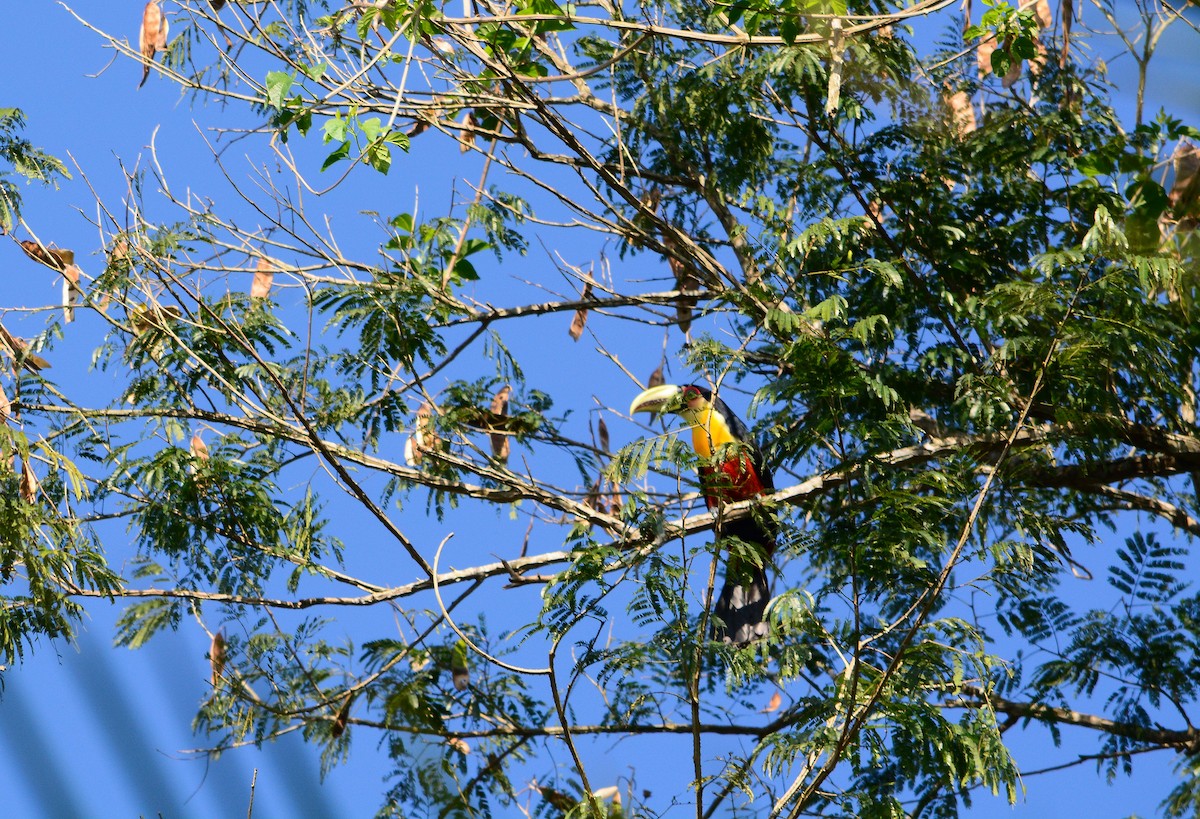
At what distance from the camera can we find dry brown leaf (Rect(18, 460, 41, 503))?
12.4 ft

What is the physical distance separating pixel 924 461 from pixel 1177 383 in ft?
2.69

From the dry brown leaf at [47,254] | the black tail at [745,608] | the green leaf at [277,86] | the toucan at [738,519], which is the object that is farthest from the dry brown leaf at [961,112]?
the dry brown leaf at [47,254]

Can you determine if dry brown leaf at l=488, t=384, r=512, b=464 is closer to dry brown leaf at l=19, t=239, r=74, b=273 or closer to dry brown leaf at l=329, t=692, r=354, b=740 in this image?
dry brown leaf at l=329, t=692, r=354, b=740

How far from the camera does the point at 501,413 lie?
467 cm

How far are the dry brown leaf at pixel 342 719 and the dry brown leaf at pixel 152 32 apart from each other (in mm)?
2179

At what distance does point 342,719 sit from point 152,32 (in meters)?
2.39

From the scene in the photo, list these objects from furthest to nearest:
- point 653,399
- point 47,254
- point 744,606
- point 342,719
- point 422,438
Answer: point 653,399 → point 744,606 → point 422,438 → point 342,719 → point 47,254

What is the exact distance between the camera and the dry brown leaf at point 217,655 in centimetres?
421

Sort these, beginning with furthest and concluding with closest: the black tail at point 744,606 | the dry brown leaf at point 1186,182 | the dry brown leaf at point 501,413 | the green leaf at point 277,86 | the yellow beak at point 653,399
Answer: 1. the yellow beak at point 653,399
2. the black tail at point 744,606
3. the dry brown leaf at point 501,413
4. the green leaf at point 277,86
5. the dry brown leaf at point 1186,182

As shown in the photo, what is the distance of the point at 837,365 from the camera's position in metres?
3.23

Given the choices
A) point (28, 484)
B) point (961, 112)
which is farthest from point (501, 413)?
→ point (961, 112)

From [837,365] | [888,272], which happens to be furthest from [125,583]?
[888,272]

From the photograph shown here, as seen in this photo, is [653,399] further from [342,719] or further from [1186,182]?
[1186,182]

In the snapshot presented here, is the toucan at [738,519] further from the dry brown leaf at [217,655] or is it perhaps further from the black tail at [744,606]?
the dry brown leaf at [217,655]
